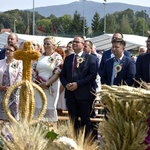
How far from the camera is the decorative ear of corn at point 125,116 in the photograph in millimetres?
2344

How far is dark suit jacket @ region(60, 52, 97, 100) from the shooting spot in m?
6.56

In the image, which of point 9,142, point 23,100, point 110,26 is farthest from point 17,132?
point 110,26

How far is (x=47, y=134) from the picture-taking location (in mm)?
2367

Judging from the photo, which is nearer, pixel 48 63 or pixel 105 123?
pixel 105 123

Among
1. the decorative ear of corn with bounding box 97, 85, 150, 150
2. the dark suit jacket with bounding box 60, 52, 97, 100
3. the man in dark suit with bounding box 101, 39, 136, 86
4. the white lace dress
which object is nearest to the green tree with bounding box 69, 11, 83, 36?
the white lace dress

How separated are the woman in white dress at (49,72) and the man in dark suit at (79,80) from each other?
0.20m

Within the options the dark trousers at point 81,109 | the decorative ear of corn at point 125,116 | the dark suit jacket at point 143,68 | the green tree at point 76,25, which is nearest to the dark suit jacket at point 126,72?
the dark suit jacket at point 143,68

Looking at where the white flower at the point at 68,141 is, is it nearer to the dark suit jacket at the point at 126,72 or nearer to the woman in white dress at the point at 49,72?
the dark suit jacket at the point at 126,72

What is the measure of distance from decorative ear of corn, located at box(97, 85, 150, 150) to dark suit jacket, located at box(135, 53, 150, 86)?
362 centimetres

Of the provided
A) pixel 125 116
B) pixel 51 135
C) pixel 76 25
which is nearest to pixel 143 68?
pixel 125 116

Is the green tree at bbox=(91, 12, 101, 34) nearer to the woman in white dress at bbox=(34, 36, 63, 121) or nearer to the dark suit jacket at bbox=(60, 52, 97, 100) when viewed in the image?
the woman in white dress at bbox=(34, 36, 63, 121)

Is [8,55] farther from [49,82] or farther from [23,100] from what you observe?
[23,100]

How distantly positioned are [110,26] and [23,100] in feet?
329

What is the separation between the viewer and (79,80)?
21.4ft
